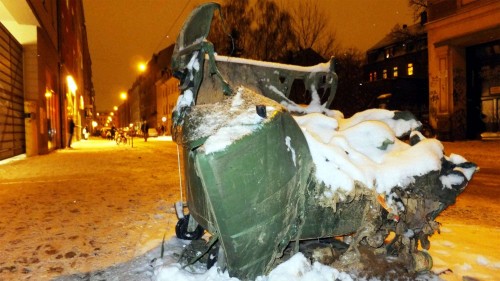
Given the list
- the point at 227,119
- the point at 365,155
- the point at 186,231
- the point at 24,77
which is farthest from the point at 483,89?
the point at 227,119

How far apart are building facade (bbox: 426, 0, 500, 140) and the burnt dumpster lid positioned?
68.9ft

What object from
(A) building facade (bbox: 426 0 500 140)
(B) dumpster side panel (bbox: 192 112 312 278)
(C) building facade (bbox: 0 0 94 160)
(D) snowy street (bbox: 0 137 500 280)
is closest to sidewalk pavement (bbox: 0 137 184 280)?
(D) snowy street (bbox: 0 137 500 280)

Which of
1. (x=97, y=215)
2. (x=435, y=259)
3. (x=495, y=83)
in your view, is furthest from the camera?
(x=495, y=83)

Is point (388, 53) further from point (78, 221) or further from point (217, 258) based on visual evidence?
point (217, 258)

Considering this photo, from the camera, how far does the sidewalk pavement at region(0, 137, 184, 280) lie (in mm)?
3971

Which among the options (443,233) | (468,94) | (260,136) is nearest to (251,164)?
(260,136)

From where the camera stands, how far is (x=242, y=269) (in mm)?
2891

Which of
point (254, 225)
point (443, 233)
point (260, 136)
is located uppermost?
point (260, 136)

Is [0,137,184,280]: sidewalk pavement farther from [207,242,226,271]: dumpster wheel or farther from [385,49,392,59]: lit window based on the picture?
[385,49,392,59]: lit window

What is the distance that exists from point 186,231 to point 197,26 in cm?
224

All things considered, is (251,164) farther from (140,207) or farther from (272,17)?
(272,17)

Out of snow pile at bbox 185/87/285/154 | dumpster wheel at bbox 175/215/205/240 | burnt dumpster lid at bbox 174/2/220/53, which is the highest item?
burnt dumpster lid at bbox 174/2/220/53

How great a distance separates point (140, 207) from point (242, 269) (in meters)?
3.96

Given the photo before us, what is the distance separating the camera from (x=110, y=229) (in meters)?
5.15
